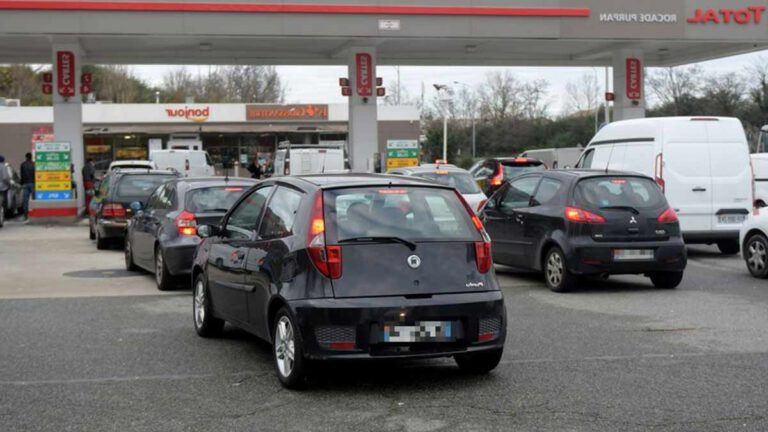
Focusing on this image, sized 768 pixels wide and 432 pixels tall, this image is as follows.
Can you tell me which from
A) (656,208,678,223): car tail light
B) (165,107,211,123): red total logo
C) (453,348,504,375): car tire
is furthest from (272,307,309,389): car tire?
(165,107,211,123): red total logo

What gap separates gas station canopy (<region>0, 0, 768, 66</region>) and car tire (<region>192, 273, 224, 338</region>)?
18042 millimetres

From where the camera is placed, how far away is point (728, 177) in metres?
15.8

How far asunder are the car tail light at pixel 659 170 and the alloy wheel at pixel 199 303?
29.4 ft

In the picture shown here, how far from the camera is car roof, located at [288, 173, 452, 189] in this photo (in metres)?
7.18

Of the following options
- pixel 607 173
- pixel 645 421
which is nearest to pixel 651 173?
pixel 607 173

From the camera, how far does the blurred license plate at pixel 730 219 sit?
15906 millimetres

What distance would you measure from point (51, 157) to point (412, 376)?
21.4 meters

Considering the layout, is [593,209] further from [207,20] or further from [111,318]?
[207,20]

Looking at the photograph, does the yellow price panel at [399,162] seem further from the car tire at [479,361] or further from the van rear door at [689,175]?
the car tire at [479,361]

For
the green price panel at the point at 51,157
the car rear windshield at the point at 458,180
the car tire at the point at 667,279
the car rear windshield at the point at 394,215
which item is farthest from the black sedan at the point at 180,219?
the green price panel at the point at 51,157

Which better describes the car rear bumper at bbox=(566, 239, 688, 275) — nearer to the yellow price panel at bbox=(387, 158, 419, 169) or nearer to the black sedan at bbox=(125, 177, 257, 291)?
the black sedan at bbox=(125, 177, 257, 291)

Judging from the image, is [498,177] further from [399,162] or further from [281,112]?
[281,112]

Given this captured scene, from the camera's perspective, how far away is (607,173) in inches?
489

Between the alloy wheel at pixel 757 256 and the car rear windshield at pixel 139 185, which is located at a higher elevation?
the car rear windshield at pixel 139 185
